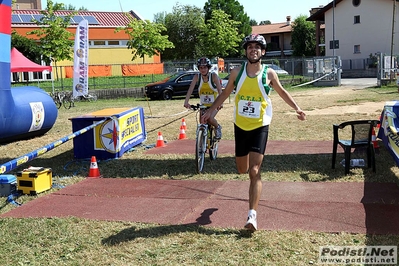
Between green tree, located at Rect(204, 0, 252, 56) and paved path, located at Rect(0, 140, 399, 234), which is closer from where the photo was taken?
paved path, located at Rect(0, 140, 399, 234)

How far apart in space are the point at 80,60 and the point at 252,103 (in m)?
13.3

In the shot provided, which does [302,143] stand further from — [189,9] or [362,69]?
[189,9]

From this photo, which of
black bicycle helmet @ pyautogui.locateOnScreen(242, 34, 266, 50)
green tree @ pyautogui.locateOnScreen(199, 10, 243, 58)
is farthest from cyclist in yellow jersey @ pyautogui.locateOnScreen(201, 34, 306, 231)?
green tree @ pyautogui.locateOnScreen(199, 10, 243, 58)

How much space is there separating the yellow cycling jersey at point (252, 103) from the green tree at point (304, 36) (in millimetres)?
64508

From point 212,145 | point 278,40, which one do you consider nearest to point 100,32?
point 212,145

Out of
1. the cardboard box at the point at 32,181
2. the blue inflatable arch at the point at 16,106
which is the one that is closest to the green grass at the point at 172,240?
the cardboard box at the point at 32,181

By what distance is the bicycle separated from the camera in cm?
815

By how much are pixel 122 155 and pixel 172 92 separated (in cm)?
1816

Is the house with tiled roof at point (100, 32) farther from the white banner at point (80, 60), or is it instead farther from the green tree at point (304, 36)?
the green tree at point (304, 36)

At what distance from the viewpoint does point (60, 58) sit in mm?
32625

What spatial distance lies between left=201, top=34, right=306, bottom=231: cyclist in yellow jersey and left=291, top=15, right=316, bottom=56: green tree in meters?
64.5

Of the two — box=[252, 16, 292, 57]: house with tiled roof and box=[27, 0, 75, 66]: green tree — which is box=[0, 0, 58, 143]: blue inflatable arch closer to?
box=[27, 0, 75, 66]: green tree

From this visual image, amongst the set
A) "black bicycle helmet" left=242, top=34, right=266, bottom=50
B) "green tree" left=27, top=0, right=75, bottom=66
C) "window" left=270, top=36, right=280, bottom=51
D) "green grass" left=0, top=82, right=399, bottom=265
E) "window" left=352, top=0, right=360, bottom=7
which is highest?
"window" left=352, top=0, right=360, bottom=7

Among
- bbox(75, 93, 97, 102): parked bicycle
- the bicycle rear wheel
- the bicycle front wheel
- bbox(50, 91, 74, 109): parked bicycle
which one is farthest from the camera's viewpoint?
bbox(75, 93, 97, 102): parked bicycle
